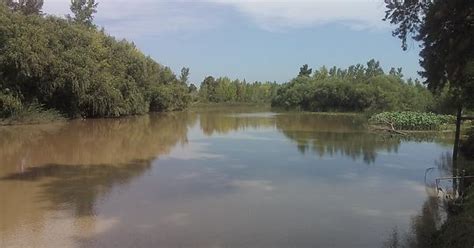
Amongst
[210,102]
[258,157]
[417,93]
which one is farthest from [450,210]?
[210,102]

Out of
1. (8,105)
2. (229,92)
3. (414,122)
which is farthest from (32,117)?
(229,92)

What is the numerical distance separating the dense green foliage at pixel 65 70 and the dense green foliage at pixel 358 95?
89.8 feet

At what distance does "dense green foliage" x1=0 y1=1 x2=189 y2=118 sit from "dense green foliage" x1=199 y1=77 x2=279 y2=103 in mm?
51060

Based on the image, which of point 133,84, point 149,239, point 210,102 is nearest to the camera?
point 149,239

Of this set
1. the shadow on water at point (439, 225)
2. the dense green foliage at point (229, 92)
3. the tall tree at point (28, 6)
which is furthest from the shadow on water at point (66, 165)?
the dense green foliage at point (229, 92)

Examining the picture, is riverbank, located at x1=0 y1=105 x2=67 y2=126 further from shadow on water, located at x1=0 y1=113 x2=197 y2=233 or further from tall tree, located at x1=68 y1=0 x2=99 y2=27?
tall tree, located at x1=68 y1=0 x2=99 y2=27

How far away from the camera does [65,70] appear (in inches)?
1452

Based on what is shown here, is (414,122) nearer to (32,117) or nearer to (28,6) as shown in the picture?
(32,117)

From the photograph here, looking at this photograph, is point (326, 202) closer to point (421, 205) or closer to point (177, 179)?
point (421, 205)

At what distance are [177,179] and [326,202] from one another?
5.11 m

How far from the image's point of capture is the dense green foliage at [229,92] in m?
106

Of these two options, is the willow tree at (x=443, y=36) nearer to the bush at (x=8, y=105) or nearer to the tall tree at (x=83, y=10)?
the bush at (x=8, y=105)

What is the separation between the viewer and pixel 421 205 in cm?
1259

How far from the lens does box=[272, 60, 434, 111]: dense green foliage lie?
59812 millimetres
